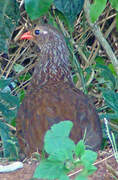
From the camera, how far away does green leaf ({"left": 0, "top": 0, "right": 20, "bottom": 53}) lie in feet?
15.0

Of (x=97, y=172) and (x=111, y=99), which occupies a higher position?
(x=111, y=99)

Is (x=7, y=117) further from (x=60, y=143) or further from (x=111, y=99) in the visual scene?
(x=60, y=143)

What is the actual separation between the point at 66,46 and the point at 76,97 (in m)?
0.93

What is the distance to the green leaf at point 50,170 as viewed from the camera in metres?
2.23

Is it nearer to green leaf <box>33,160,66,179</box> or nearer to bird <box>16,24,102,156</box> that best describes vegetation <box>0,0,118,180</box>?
green leaf <box>33,160,66,179</box>

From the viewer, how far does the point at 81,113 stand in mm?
4043

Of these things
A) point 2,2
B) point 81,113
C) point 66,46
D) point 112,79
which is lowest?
point 81,113

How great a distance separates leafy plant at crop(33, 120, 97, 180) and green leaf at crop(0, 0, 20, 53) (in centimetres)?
241

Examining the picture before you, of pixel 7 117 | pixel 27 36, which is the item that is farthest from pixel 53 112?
pixel 27 36

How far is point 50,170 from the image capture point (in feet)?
7.39

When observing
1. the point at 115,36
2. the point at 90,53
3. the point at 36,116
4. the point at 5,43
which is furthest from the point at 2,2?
Answer: the point at 115,36

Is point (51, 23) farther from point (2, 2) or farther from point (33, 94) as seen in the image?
point (33, 94)

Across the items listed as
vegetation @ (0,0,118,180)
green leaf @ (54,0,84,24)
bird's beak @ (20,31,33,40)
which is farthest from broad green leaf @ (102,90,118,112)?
bird's beak @ (20,31,33,40)

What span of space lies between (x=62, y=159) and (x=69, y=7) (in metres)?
2.52
